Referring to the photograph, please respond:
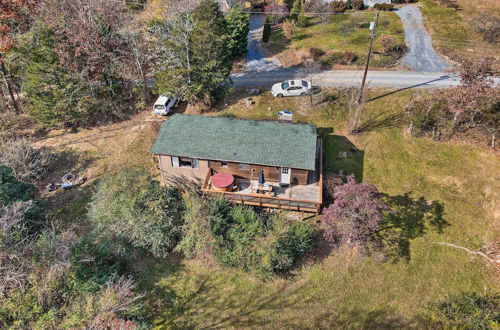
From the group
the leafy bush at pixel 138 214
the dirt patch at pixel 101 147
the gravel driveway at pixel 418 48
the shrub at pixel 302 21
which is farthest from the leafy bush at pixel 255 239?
the shrub at pixel 302 21

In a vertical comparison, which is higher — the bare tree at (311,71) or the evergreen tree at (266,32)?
the evergreen tree at (266,32)

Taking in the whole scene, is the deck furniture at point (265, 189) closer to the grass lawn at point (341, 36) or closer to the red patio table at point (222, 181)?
the red patio table at point (222, 181)

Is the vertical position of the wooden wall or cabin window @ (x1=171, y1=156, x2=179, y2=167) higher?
cabin window @ (x1=171, y1=156, x2=179, y2=167)

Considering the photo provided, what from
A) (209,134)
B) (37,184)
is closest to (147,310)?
(209,134)

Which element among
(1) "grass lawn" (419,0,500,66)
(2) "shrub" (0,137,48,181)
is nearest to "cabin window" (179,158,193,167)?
(2) "shrub" (0,137,48,181)

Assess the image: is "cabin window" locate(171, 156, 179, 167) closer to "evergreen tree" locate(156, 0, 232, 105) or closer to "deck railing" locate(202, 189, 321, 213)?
"deck railing" locate(202, 189, 321, 213)

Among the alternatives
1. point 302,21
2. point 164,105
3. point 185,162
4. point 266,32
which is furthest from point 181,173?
point 302,21
